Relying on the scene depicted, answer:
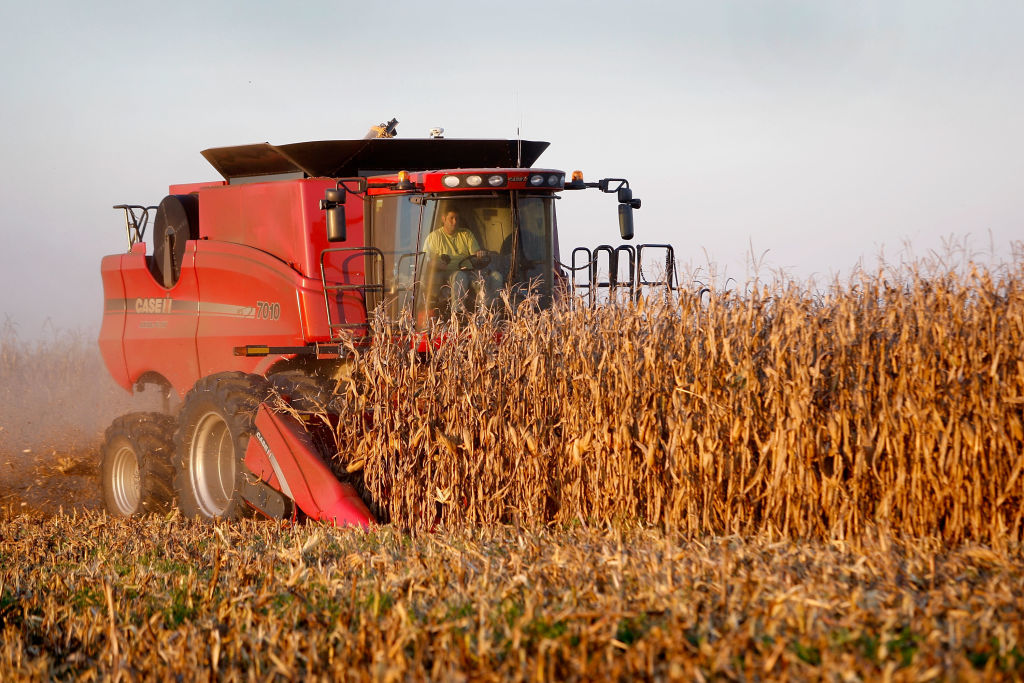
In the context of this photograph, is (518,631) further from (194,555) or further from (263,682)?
(194,555)

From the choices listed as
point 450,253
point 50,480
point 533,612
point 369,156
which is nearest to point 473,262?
point 450,253

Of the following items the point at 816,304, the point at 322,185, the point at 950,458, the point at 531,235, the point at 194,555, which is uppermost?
the point at 322,185

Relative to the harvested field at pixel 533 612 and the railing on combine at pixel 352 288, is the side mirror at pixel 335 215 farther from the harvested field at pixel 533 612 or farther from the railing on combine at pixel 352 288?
the harvested field at pixel 533 612

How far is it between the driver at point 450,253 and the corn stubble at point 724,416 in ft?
2.43

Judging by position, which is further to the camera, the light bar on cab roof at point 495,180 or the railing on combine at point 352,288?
the railing on combine at point 352,288

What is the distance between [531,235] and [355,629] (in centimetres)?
431

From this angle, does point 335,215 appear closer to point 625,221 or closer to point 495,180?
point 495,180

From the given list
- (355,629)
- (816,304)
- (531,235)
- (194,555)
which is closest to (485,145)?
(531,235)

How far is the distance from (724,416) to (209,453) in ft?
13.3

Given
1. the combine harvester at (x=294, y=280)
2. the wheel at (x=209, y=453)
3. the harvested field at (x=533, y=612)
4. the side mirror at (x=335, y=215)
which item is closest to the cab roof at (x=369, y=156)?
the combine harvester at (x=294, y=280)

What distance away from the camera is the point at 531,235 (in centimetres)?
724

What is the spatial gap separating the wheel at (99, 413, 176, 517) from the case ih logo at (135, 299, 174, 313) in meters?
1.05

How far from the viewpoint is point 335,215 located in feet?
21.9

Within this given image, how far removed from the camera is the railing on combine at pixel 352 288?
7148 mm
